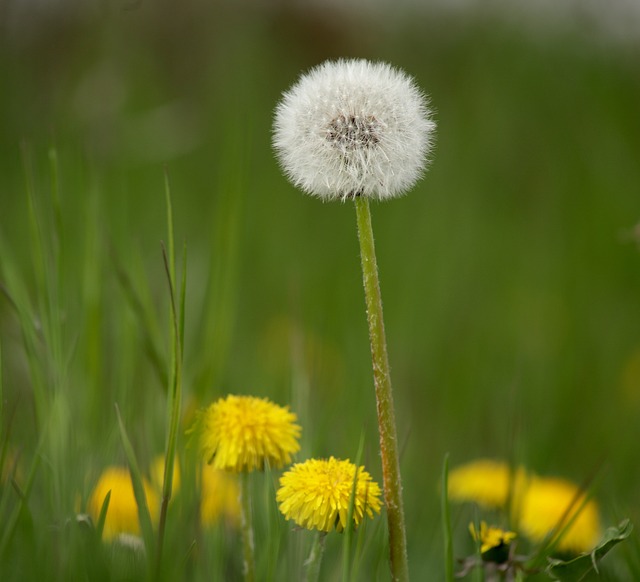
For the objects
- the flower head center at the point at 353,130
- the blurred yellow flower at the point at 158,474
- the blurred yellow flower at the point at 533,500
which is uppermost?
the flower head center at the point at 353,130

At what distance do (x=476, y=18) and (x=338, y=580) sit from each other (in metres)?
3.12

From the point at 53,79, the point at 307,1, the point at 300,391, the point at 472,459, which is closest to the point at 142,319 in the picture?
the point at 300,391

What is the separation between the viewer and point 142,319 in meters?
1.32

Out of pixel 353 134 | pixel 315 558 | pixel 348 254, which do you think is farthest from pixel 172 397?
pixel 348 254

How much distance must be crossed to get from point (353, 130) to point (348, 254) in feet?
7.01

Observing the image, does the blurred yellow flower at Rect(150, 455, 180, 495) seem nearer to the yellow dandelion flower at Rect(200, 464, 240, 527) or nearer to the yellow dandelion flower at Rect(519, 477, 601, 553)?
the yellow dandelion flower at Rect(200, 464, 240, 527)

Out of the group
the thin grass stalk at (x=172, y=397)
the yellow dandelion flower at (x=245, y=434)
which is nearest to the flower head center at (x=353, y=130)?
the thin grass stalk at (x=172, y=397)

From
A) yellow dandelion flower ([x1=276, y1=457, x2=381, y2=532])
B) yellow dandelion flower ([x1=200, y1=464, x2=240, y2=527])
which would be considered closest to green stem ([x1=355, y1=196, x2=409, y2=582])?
yellow dandelion flower ([x1=276, y1=457, x2=381, y2=532])

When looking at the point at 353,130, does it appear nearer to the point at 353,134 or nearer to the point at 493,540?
the point at 353,134

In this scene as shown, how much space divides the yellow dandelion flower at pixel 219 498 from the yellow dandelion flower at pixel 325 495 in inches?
7.7

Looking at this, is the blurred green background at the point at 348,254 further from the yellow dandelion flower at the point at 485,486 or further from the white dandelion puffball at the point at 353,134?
the white dandelion puffball at the point at 353,134

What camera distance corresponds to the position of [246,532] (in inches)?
32.6

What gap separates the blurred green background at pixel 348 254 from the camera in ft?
4.25

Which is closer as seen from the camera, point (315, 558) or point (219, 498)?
point (315, 558)
